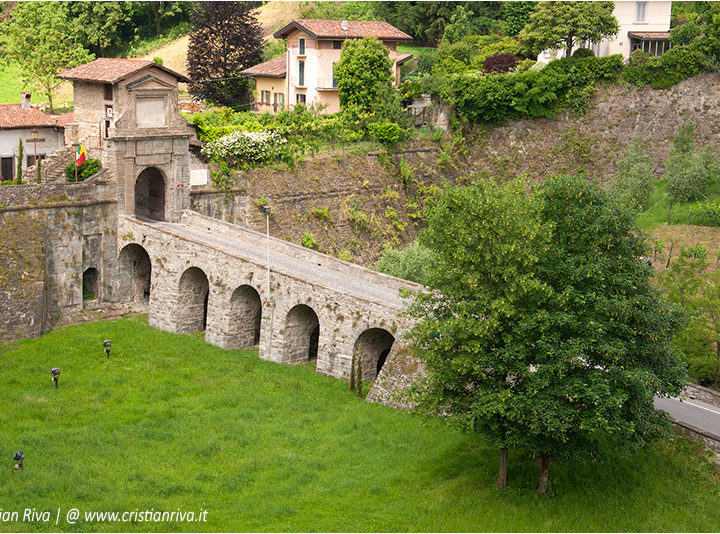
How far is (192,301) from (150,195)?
8.78 meters

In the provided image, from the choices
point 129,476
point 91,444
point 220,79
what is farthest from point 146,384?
point 220,79

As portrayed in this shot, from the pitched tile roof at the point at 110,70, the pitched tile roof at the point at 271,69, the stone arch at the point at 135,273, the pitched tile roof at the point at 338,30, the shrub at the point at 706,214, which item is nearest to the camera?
the pitched tile roof at the point at 110,70

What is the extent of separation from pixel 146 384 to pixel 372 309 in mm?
9751

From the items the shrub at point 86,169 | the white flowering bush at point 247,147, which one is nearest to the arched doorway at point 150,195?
the white flowering bush at point 247,147

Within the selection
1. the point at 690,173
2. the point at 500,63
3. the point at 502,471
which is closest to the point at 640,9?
the point at 500,63

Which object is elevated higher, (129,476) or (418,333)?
(418,333)

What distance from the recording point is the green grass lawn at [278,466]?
30719 mm

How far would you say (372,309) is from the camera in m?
40.1

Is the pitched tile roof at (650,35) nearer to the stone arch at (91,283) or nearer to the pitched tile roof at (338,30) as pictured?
the pitched tile roof at (338,30)

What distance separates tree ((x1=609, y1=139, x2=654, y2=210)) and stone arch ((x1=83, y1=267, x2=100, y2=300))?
28864 mm

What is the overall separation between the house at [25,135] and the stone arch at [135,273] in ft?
26.8

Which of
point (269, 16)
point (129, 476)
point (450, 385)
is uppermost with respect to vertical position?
point (269, 16)

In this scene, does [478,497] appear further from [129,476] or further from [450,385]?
[129,476]

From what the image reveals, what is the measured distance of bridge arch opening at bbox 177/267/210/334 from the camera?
47.9 metres
